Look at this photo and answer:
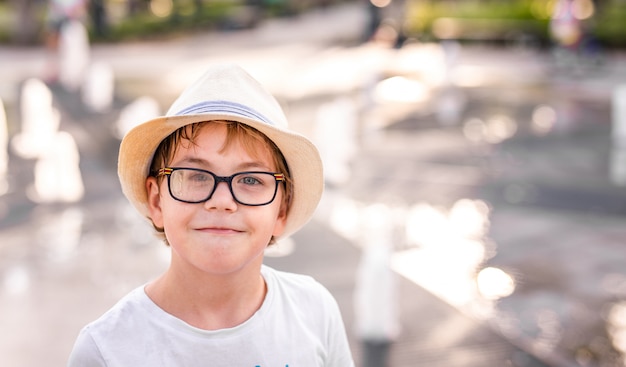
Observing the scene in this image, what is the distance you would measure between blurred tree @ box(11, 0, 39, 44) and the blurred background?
3.78m

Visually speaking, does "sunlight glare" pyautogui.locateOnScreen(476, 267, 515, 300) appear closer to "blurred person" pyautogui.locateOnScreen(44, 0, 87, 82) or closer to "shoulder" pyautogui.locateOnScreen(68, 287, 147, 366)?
"shoulder" pyautogui.locateOnScreen(68, 287, 147, 366)

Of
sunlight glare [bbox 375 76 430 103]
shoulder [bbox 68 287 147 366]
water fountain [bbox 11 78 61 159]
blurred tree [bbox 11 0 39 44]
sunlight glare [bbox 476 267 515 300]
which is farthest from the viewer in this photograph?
blurred tree [bbox 11 0 39 44]

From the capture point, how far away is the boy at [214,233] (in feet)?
6.75

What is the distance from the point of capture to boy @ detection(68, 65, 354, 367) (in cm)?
206

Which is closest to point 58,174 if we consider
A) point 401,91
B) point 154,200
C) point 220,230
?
point 154,200

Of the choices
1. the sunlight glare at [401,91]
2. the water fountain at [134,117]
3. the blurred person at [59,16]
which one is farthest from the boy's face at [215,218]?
the blurred person at [59,16]

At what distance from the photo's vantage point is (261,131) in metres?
2.12

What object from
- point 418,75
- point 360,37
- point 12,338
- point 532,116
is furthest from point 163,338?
point 360,37

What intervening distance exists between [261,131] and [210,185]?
0.62 feet

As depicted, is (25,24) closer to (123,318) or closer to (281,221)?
(281,221)

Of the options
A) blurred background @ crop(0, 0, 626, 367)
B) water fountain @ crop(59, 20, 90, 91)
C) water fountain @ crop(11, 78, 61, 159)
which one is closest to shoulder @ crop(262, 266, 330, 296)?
blurred background @ crop(0, 0, 626, 367)

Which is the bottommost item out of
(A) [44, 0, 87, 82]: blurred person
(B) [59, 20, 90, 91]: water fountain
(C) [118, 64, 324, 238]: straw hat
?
(C) [118, 64, 324, 238]: straw hat

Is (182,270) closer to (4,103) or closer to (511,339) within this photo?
(511,339)

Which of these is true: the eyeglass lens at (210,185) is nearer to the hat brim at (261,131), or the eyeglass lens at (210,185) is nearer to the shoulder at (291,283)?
the hat brim at (261,131)
